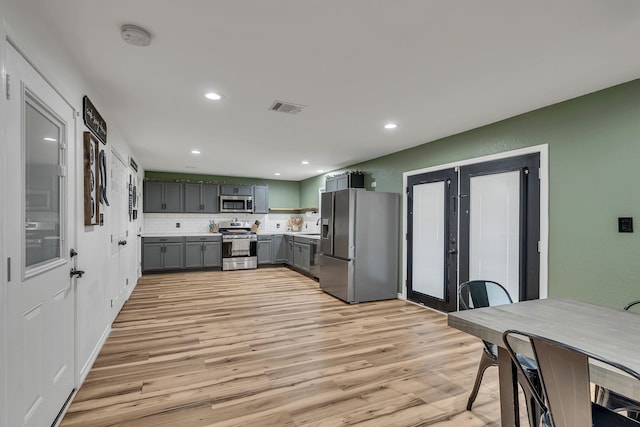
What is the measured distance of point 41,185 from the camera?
1.76m

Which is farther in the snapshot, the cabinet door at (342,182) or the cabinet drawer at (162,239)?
the cabinet drawer at (162,239)

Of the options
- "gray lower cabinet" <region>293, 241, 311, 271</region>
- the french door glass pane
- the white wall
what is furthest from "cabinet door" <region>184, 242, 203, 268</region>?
the french door glass pane

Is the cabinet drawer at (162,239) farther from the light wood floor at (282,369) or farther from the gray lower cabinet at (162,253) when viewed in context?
the light wood floor at (282,369)

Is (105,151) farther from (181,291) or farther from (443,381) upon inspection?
(443,381)

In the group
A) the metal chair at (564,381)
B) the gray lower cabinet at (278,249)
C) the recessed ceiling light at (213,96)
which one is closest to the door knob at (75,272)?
the recessed ceiling light at (213,96)

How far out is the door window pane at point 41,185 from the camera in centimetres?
161

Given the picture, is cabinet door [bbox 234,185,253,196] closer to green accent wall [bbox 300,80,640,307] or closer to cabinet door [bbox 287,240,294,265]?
cabinet door [bbox 287,240,294,265]

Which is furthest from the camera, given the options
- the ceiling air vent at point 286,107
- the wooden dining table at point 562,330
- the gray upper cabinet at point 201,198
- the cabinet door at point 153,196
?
the gray upper cabinet at point 201,198

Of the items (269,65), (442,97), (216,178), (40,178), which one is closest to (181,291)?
(216,178)

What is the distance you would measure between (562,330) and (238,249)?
6.82 metres

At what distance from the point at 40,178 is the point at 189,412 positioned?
168cm

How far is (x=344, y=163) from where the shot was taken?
6184mm

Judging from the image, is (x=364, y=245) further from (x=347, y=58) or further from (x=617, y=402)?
(x=617, y=402)

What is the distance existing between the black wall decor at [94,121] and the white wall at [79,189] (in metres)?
0.07
